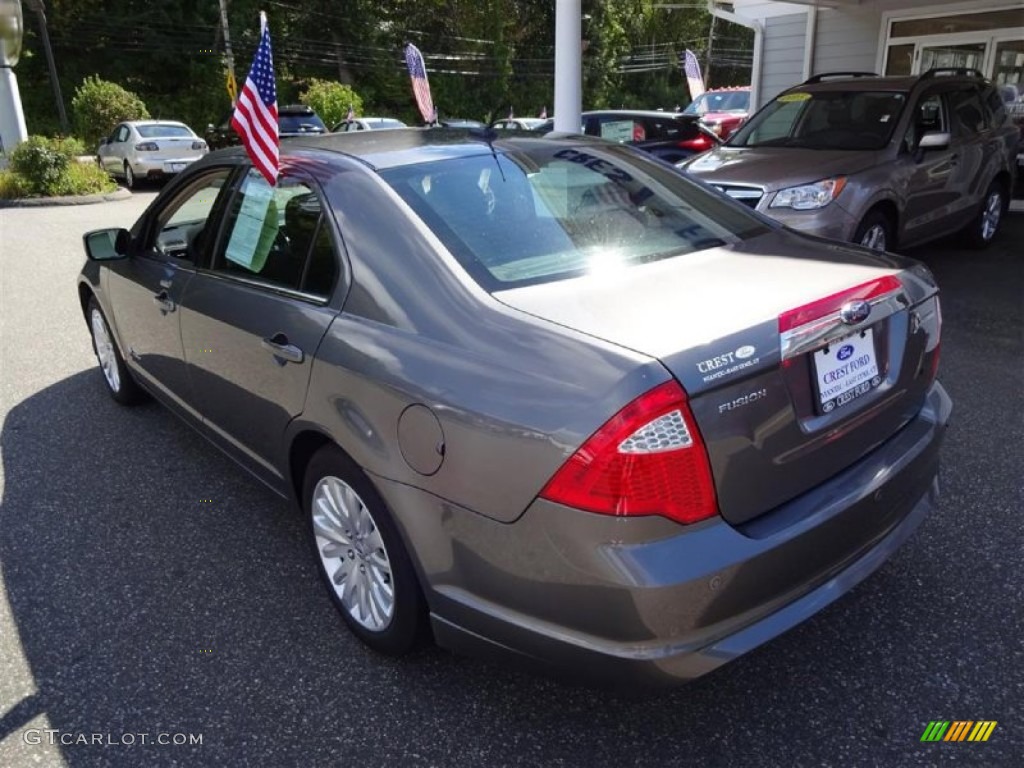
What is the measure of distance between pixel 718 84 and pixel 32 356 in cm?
7169

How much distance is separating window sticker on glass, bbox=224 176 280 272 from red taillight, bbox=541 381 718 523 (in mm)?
1734

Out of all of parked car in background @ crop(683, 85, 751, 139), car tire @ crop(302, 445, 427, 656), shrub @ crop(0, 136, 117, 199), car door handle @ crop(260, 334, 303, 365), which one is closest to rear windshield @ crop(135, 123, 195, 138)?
shrub @ crop(0, 136, 117, 199)

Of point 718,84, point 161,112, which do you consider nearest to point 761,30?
point 161,112

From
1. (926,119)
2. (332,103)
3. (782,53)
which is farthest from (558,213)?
(332,103)

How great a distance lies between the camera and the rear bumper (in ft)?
6.02

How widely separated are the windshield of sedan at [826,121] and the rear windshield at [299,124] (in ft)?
46.9

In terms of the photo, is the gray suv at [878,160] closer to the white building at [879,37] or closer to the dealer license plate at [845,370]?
the dealer license plate at [845,370]

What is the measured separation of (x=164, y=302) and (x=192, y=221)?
0.69 meters

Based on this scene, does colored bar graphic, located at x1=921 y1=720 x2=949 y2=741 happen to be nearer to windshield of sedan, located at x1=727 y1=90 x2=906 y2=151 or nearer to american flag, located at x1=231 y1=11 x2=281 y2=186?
american flag, located at x1=231 y1=11 x2=281 y2=186

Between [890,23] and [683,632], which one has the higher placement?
[890,23]

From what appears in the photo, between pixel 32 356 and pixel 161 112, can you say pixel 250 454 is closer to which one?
pixel 32 356

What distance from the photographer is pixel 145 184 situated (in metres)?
18.9

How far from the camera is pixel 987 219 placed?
8.19m

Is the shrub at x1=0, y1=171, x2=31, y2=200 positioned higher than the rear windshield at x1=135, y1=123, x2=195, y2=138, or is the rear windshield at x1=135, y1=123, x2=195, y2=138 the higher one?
the rear windshield at x1=135, y1=123, x2=195, y2=138
